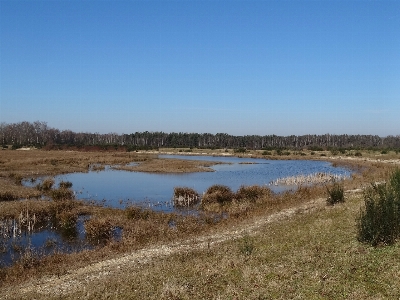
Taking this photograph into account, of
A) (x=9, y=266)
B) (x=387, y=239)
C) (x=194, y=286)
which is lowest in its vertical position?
(x=9, y=266)

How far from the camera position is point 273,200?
28625mm

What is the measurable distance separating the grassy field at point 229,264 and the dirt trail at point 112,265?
0.04 metres

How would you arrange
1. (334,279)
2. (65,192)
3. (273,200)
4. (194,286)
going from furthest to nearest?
(65,192)
(273,200)
(194,286)
(334,279)

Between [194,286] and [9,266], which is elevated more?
[194,286]

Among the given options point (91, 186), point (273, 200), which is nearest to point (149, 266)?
point (273, 200)

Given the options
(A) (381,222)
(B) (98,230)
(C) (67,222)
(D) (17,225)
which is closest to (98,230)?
(B) (98,230)

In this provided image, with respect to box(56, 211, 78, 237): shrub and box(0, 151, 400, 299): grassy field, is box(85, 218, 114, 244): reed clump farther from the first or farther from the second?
box(56, 211, 78, 237): shrub

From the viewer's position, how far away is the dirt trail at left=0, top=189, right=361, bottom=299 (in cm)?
1220

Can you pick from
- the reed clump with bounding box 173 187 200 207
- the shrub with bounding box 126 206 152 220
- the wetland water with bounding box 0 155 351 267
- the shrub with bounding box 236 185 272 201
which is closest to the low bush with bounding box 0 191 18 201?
the wetland water with bounding box 0 155 351 267

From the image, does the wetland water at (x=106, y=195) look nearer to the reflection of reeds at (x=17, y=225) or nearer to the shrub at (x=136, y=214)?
the reflection of reeds at (x=17, y=225)

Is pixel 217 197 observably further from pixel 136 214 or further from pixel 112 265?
pixel 112 265

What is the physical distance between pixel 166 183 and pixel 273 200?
62.0 ft

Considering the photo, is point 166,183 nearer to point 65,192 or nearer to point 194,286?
point 65,192

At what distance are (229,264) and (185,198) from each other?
2004 cm
